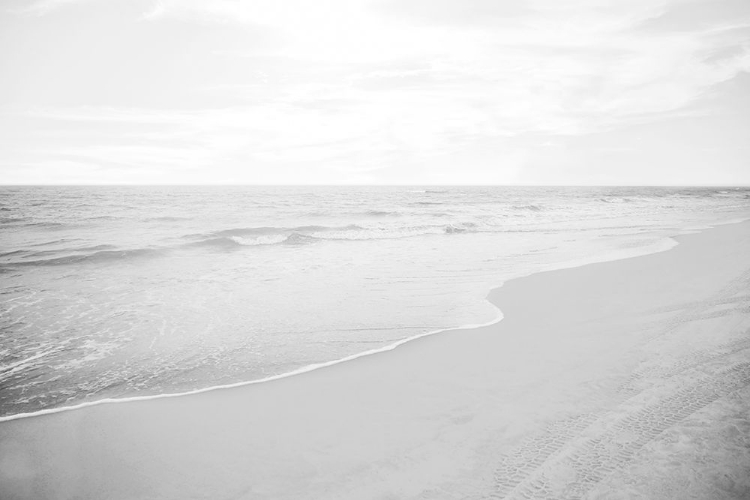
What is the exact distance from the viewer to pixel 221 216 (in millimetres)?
32125

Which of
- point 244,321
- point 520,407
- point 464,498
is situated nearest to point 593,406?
point 520,407

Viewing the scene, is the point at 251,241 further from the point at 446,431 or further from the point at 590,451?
the point at 590,451

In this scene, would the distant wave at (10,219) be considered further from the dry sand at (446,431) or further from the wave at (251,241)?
the dry sand at (446,431)

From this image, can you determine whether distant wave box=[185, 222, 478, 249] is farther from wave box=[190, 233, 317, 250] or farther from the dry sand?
the dry sand

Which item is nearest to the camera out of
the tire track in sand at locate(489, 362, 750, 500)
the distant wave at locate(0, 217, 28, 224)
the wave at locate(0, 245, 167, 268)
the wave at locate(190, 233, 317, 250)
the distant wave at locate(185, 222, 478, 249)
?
the tire track in sand at locate(489, 362, 750, 500)

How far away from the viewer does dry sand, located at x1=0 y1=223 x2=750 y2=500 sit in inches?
123

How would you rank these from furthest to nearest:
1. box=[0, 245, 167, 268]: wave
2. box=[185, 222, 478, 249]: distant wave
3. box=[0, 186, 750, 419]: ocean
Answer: box=[185, 222, 478, 249]: distant wave → box=[0, 245, 167, 268]: wave → box=[0, 186, 750, 419]: ocean

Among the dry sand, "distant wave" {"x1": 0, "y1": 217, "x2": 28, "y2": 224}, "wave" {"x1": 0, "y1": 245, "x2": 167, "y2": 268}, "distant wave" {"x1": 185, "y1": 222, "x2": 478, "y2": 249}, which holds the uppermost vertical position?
"distant wave" {"x1": 0, "y1": 217, "x2": 28, "y2": 224}

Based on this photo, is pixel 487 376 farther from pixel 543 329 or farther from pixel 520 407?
pixel 543 329

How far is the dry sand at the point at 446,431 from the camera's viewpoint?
3137 millimetres

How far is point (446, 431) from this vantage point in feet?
12.4

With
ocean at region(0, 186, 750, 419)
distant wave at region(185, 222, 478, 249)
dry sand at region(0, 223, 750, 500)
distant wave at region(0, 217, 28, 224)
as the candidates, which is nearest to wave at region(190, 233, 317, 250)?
distant wave at region(185, 222, 478, 249)

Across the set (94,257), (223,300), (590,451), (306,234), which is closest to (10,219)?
(94,257)

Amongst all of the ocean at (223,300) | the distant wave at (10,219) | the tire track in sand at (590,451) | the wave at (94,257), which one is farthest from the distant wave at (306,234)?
the tire track in sand at (590,451)
